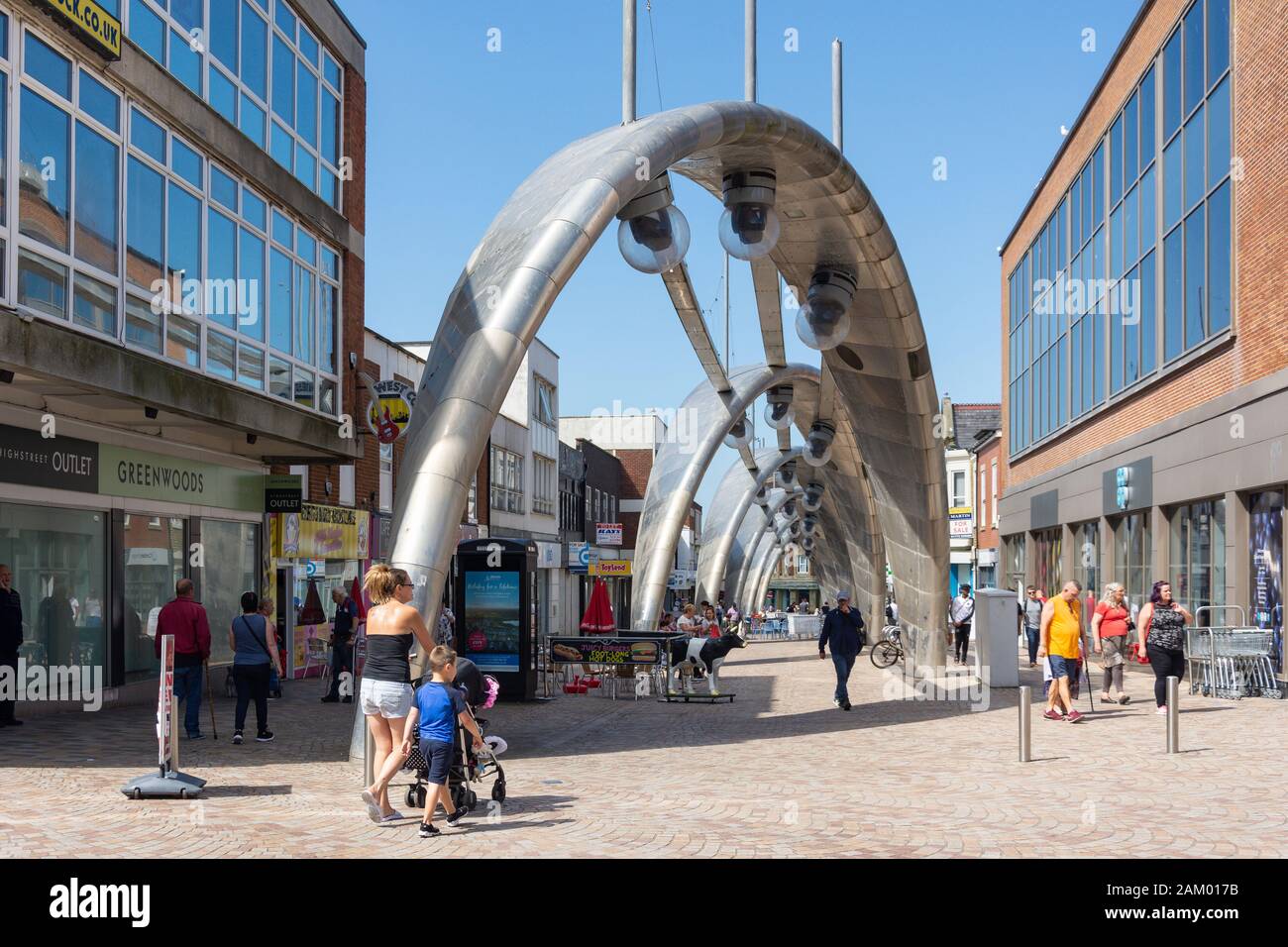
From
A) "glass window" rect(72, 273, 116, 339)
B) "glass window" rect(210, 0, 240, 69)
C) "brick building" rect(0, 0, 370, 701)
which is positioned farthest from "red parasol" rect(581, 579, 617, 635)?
"glass window" rect(72, 273, 116, 339)

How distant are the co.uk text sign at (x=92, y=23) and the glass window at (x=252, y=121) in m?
4.18

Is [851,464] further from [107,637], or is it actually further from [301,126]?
[107,637]

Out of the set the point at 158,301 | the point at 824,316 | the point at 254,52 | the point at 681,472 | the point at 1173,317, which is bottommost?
the point at 681,472

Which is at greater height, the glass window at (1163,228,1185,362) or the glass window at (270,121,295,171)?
the glass window at (270,121,295,171)

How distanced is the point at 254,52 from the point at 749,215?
24.4 feet

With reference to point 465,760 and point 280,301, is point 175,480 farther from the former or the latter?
point 465,760

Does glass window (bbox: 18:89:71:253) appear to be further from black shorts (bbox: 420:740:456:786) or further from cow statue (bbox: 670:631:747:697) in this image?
cow statue (bbox: 670:631:747:697)

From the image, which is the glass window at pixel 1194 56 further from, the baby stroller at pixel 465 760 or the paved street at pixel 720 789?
the baby stroller at pixel 465 760

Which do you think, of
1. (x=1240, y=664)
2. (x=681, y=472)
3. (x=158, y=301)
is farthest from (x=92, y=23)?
(x=681, y=472)

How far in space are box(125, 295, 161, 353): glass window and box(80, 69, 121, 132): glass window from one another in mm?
1905

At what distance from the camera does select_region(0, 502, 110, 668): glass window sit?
51.6 ft

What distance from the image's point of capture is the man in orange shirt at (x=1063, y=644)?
53.8 ft

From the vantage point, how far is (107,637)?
1741 centimetres

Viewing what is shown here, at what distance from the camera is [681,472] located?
3594 centimetres
